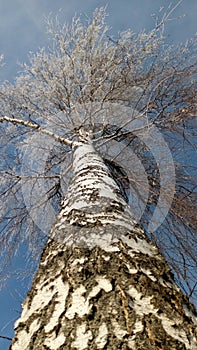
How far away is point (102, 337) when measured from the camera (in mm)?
974

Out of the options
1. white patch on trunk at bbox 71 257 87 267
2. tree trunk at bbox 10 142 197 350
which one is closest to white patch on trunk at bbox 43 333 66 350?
tree trunk at bbox 10 142 197 350

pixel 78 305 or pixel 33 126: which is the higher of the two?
pixel 33 126

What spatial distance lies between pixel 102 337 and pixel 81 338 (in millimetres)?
65

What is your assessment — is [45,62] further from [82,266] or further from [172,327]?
[172,327]

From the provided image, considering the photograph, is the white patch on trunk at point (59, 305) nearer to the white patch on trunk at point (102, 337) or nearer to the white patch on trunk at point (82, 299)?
the white patch on trunk at point (82, 299)

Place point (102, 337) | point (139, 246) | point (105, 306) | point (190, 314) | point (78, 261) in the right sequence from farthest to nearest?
point (139, 246)
point (78, 261)
point (190, 314)
point (105, 306)
point (102, 337)

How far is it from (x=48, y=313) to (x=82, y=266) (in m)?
0.24

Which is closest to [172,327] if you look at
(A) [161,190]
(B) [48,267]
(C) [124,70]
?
(B) [48,267]

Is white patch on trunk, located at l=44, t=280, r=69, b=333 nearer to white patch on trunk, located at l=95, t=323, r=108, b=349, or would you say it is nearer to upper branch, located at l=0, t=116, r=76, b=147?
white patch on trunk, located at l=95, t=323, r=108, b=349

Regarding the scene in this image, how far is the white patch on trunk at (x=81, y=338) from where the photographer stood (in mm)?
962

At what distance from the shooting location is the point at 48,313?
1.17 meters

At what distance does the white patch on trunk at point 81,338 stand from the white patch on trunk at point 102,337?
0.03m

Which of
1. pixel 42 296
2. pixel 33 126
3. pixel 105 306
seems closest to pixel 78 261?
pixel 42 296

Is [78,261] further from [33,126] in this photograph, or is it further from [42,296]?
[33,126]
